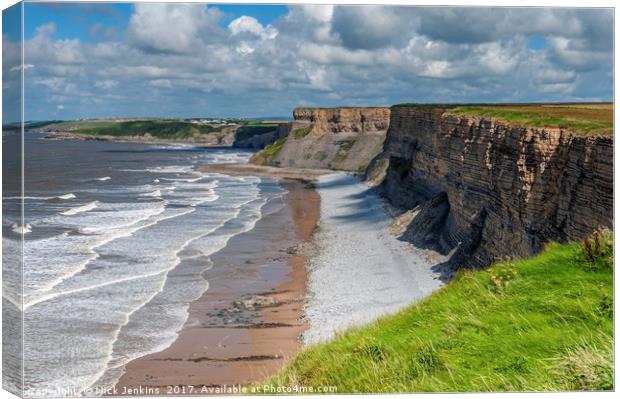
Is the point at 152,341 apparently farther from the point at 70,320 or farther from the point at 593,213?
the point at 593,213

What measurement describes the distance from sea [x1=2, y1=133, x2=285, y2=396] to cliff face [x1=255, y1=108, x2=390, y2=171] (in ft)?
126

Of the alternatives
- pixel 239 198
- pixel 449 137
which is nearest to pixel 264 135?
pixel 239 198

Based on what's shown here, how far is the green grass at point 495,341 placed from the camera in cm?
891

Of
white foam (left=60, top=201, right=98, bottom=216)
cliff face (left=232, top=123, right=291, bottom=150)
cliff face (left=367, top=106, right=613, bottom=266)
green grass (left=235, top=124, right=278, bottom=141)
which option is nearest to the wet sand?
cliff face (left=367, top=106, right=613, bottom=266)

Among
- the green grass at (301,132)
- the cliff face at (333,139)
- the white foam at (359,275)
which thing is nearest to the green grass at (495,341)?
the white foam at (359,275)

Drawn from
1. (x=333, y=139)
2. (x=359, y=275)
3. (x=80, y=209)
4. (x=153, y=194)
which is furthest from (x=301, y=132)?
(x=359, y=275)

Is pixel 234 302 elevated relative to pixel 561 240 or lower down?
lower down

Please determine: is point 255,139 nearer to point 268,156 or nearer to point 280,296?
point 268,156

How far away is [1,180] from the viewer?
34.0 feet

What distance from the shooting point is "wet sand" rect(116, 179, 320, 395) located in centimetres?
1859

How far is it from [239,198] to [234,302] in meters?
38.8

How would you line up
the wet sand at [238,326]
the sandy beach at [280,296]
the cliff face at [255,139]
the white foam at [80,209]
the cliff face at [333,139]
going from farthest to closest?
the cliff face at [255,139], the cliff face at [333,139], the white foam at [80,209], the sandy beach at [280,296], the wet sand at [238,326]

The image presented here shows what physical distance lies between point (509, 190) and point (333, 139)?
287 feet

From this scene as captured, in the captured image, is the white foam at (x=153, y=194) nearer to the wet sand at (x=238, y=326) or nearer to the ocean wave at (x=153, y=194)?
the ocean wave at (x=153, y=194)
